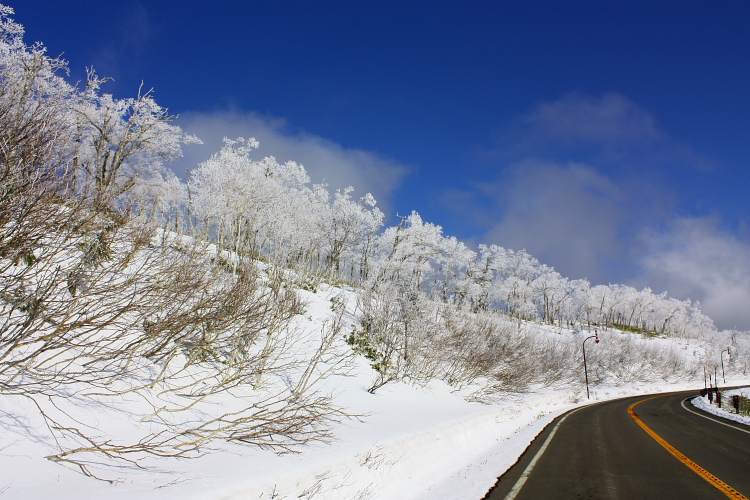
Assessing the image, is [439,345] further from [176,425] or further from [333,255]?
[333,255]

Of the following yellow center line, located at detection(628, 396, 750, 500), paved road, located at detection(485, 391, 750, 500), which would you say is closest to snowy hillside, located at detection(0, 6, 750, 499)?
paved road, located at detection(485, 391, 750, 500)

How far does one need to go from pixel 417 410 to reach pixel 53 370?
1139cm

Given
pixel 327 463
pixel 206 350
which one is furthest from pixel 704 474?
pixel 206 350

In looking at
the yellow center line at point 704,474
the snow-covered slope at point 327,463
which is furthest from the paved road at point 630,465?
the snow-covered slope at point 327,463

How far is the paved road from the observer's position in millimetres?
6105

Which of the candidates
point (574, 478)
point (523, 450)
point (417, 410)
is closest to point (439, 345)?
point (417, 410)

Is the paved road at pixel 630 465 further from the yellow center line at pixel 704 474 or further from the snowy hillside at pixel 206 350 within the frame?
the snowy hillside at pixel 206 350

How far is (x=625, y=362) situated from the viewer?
49094mm

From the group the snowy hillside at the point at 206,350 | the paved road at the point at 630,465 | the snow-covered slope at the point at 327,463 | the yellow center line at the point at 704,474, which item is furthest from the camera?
the paved road at the point at 630,465

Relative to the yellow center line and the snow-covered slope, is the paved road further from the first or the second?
the snow-covered slope

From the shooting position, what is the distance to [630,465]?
7.95m

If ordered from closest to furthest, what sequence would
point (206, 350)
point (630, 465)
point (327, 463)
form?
point (327, 463) < point (630, 465) < point (206, 350)

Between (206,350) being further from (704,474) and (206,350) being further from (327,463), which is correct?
(704,474)

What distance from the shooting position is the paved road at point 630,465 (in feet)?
→ 20.0
